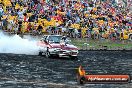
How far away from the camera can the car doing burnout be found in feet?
110

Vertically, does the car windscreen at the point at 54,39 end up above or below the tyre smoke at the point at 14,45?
above

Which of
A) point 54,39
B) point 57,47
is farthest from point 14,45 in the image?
point 57,47

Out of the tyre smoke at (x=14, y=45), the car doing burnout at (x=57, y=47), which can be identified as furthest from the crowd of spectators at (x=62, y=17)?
the car doing burnout at (x=57, y=47)

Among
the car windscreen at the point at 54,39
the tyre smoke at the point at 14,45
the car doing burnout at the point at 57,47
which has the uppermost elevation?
the car windscreen at the point at 54,39

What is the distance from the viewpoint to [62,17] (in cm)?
5266

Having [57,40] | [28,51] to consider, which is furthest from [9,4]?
[57,40]

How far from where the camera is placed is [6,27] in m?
46.8

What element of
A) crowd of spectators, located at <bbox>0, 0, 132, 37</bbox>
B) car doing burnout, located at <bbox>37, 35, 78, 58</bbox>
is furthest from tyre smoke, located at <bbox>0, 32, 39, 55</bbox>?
crowd of spectators, located at <bbox>0, 0, 132, 37</bbox>

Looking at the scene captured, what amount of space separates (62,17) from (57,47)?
19.4 m

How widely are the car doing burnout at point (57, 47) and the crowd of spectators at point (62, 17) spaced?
1231cm

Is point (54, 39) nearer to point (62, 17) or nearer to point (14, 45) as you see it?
point (14, 45)

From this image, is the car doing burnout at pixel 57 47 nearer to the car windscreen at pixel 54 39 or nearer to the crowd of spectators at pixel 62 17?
the car windscreen at pixel 54 39

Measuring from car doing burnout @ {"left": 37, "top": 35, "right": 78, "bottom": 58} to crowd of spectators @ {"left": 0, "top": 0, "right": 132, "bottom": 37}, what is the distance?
12.3m

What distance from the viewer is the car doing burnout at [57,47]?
110ft
